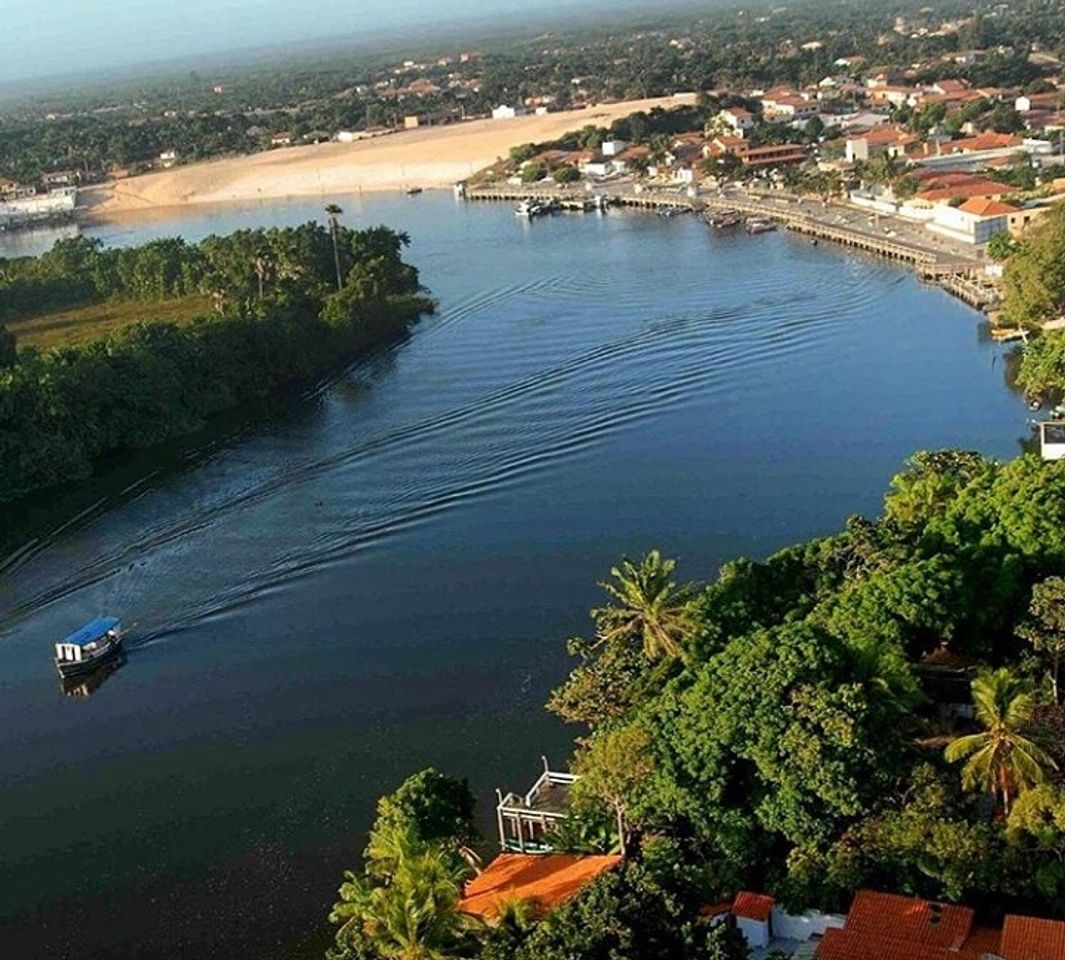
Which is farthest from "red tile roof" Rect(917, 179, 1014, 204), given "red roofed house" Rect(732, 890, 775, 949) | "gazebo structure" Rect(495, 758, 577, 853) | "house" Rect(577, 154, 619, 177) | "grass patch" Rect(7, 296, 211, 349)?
"red roofed house" Rect(732, 890, 775, 949)

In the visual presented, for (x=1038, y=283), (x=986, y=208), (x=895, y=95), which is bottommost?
(x=1038, y=283)

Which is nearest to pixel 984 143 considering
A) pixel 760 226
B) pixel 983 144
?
pixel 983 144

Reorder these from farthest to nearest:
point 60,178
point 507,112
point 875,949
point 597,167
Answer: point 507,112 → point 60,178 → point 597,167 → point 875,949

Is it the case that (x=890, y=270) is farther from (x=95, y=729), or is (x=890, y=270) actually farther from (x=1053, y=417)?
(x=95, y=729)

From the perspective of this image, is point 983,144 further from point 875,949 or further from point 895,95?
point 875,949

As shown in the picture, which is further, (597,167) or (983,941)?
(597,167)

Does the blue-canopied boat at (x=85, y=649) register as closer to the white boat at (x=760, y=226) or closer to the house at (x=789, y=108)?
the white boat at (x=760, y=226)
